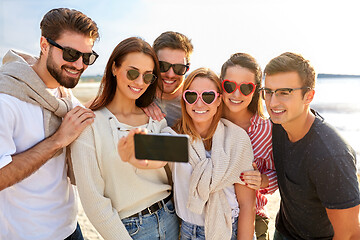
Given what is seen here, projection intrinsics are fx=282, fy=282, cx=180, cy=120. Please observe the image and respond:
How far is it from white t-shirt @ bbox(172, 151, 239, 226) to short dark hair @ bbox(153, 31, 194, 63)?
1684 millimetres

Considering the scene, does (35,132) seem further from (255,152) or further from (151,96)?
(255,152)

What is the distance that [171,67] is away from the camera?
12.0ft

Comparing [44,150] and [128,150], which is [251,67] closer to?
[128,150]

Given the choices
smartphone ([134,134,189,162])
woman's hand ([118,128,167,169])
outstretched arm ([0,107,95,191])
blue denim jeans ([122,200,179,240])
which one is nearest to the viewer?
smartphone ([134,134,189,162])

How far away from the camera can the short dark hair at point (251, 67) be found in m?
3.18

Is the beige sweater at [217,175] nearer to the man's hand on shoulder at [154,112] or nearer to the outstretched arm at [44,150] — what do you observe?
the man's hand on shoulder at [154,112]

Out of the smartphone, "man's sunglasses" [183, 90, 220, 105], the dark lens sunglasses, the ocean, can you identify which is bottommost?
the ocean

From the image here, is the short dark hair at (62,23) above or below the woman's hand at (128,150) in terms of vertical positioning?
above

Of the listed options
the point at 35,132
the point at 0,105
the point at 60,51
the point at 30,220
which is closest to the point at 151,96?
the point at 60,51

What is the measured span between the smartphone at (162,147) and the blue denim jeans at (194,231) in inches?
49.6

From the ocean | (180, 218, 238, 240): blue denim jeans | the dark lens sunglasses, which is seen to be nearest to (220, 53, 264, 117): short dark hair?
the dark lens sunglasses

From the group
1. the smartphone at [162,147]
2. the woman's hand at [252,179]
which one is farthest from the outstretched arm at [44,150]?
the woman's hand at [252,179]

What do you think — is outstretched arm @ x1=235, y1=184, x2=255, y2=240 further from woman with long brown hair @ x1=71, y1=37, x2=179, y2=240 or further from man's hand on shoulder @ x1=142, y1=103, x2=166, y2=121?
man's hand on shoulder @ x1=142, y1=103, x2=166, y2=121

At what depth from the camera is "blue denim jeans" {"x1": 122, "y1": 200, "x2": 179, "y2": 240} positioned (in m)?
2.61
